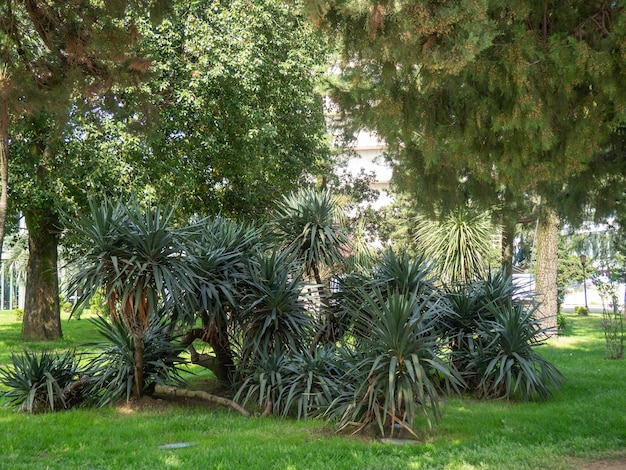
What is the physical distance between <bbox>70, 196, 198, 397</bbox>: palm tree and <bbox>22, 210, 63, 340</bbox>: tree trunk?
10567 mm

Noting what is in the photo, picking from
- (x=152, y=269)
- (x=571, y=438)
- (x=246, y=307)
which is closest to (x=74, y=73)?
(x=152, y=269)

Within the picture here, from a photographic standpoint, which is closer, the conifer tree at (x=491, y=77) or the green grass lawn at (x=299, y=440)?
the conifer tree at (x=491, y=77)

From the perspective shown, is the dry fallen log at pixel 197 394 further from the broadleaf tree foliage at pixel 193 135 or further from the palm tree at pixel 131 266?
the broadleaf tree foliage at pixel 193 135

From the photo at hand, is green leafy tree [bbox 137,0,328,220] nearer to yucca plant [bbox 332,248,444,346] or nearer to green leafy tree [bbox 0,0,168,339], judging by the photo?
green leafy tree [bbox 0,0,168,339]

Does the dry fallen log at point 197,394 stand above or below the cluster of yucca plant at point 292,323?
below

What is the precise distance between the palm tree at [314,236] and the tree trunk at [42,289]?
1007 cm

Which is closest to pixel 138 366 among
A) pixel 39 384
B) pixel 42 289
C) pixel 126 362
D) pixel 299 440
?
pixel 126 362

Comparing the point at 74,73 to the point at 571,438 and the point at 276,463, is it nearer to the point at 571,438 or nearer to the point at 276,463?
the point at 276,463

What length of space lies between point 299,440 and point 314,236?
339 centimetres

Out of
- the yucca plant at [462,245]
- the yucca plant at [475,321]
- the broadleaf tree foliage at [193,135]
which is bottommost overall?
the yucca plant at [475,321]

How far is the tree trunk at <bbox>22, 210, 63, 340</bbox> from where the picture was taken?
17531 millimetres

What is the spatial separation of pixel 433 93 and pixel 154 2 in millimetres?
3183

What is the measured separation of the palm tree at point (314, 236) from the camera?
9312mm

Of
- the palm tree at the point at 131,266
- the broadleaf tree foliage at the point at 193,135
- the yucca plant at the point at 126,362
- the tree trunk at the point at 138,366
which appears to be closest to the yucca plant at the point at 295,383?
the yucca plant at the point at 126,362
